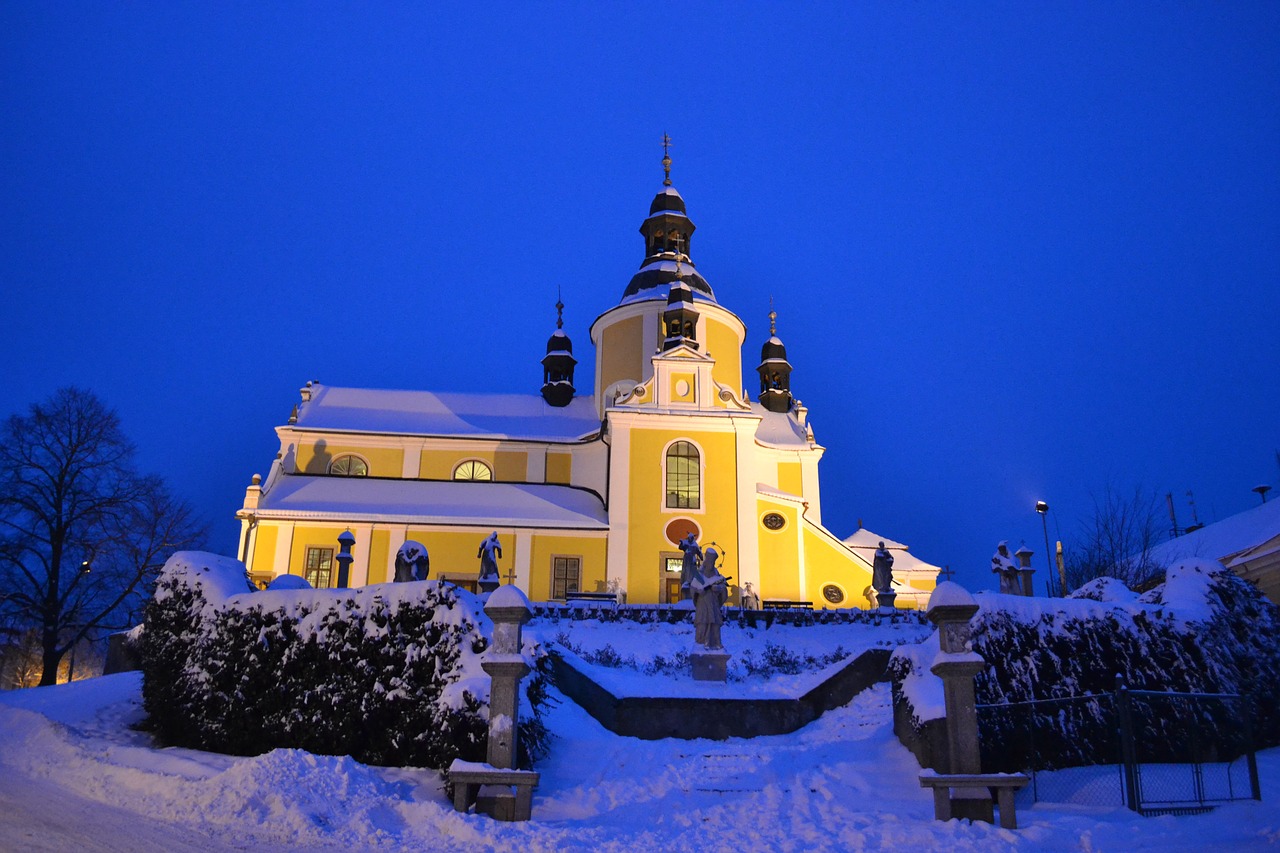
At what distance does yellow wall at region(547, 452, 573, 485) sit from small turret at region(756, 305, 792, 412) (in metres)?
10.4

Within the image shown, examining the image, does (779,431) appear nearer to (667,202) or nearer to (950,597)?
(667,202)

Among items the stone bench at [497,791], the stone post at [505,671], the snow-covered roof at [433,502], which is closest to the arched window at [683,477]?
the snow-covered roof at [433,502]

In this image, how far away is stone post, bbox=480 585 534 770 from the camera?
30.9 feet

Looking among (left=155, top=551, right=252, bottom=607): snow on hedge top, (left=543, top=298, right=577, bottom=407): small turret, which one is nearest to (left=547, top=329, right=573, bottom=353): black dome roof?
(left=543, top=298, right=577, bottom=407): small turret

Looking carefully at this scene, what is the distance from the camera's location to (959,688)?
9102 millimetres

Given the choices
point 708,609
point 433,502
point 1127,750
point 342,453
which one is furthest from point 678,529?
point 1127,750

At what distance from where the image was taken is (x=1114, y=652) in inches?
469

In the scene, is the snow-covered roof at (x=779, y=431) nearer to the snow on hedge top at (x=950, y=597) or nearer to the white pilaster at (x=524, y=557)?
the white pilaster at (x=524, y=557)

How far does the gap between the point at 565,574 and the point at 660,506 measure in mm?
3907

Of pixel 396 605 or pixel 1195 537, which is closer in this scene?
pixel 396 605

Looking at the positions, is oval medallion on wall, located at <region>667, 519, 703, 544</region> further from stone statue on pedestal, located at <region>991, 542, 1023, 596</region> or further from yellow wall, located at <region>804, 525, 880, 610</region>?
stone statue on pedestal, located at <region>991, 542, 1023, 596</region>

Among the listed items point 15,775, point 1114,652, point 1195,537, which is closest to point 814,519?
point 1195,537

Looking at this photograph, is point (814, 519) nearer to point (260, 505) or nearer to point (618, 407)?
point (618, 407)

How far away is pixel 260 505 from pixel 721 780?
23.8m
